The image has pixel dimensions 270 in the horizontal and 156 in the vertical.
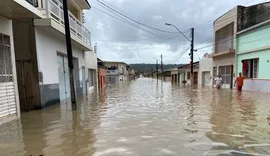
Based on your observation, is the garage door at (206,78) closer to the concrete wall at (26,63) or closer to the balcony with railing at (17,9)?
the concrete wall at (26,63)

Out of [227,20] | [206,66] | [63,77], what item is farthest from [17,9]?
[206,66]

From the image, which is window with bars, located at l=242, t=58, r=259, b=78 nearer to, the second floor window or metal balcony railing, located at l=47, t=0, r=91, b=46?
the second floor window

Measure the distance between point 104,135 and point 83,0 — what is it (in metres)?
12.4

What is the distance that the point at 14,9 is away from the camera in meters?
5.76

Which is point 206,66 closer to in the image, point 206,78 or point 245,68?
point 206,78

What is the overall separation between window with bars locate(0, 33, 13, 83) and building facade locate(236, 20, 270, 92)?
16731 mm

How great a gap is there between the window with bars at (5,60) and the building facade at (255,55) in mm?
16731

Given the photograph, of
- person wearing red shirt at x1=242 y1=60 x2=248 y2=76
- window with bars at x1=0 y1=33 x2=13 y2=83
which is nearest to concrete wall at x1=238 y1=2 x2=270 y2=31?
person wearing red shirt at x1=242 y1=60 x2=248 y2=76

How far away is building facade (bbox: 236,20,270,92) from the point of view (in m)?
15.0

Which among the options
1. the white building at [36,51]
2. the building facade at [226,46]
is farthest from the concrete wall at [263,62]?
the white building at [36,51]

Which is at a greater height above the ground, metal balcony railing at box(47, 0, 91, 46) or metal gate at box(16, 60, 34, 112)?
metal balcony railing at box(47, 0, 91, 46)

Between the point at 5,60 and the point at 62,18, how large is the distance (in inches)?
198

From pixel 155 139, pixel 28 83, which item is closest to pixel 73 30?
pixel 28 83

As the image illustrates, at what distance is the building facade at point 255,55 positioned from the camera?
1501cm
